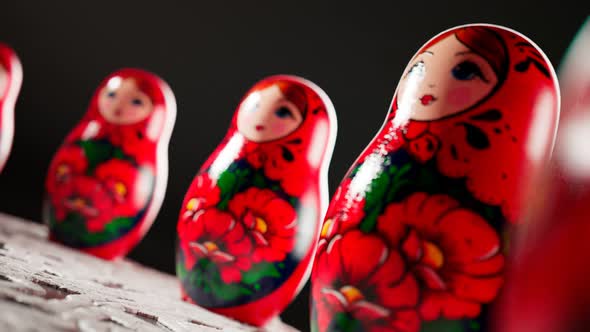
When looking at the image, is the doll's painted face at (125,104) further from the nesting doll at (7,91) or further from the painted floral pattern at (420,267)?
the painted floral pattern at (420,267)

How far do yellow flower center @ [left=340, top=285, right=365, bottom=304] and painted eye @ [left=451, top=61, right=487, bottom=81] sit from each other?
0.79 ft

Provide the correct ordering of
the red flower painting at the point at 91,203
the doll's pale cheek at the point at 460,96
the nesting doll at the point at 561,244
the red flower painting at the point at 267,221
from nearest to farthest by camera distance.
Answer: the nesting doll at the point at 561,244, the doll's pale cheek at the point at 460,96, the red flower painting at the point at 267,221, the red flower painting at the point at 91,203

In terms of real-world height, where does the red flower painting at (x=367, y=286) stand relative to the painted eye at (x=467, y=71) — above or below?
below

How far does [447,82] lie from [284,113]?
326 mm

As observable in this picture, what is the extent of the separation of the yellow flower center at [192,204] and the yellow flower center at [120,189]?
0.97 ft

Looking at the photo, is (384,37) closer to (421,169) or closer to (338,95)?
(338,95)

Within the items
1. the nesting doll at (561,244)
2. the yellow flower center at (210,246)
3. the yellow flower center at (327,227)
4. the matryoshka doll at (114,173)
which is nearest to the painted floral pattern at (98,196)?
the matryoshka doll at (114,173)

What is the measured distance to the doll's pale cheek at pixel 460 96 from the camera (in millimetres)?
642

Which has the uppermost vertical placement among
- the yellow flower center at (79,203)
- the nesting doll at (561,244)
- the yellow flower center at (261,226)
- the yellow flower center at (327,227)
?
the nesting doll at (561,244)

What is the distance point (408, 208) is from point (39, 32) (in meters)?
1.60

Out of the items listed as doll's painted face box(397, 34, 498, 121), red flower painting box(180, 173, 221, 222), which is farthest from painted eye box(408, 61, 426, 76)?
red flower painting box(180, 173, 221, 222)

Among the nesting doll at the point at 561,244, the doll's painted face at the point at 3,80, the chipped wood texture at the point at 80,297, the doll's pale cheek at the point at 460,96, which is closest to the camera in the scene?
the nesting doll at the point at 561,244

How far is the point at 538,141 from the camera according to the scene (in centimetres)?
63

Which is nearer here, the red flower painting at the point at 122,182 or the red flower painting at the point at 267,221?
the red flower painting at the point at 267,221
